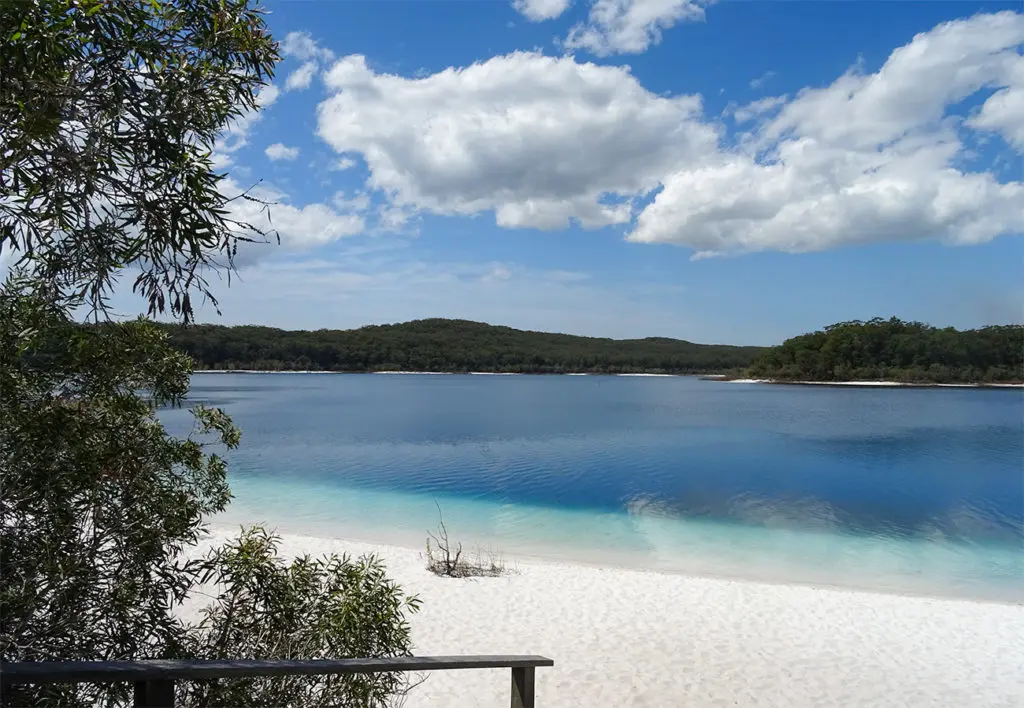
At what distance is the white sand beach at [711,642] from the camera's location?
6.43 meters

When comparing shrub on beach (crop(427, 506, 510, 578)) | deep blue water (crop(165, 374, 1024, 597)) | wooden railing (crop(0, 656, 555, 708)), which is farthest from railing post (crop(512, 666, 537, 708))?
deep blue water (crop(165, 374, 1024, 597))

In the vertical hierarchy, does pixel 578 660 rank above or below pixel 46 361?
below

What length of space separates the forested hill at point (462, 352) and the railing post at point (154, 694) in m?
94.0

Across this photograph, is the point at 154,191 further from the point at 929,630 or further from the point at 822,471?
the point at 822,471

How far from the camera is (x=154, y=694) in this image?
2201 millimetres

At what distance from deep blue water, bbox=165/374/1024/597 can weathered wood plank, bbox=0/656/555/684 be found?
10731mm

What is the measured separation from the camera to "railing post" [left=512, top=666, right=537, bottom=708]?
2994 millimetres

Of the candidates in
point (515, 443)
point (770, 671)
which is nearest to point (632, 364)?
point (515, 443)

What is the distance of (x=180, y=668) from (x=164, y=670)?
0.16ft

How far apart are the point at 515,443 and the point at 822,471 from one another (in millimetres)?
13712

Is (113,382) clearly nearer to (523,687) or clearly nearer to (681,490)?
(523,687)

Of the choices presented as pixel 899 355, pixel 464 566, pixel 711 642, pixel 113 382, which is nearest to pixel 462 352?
pixel 899 355

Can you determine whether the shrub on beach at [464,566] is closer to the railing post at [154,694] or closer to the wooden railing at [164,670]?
the wooden railing at [164,670]

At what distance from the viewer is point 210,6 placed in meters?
2.63
